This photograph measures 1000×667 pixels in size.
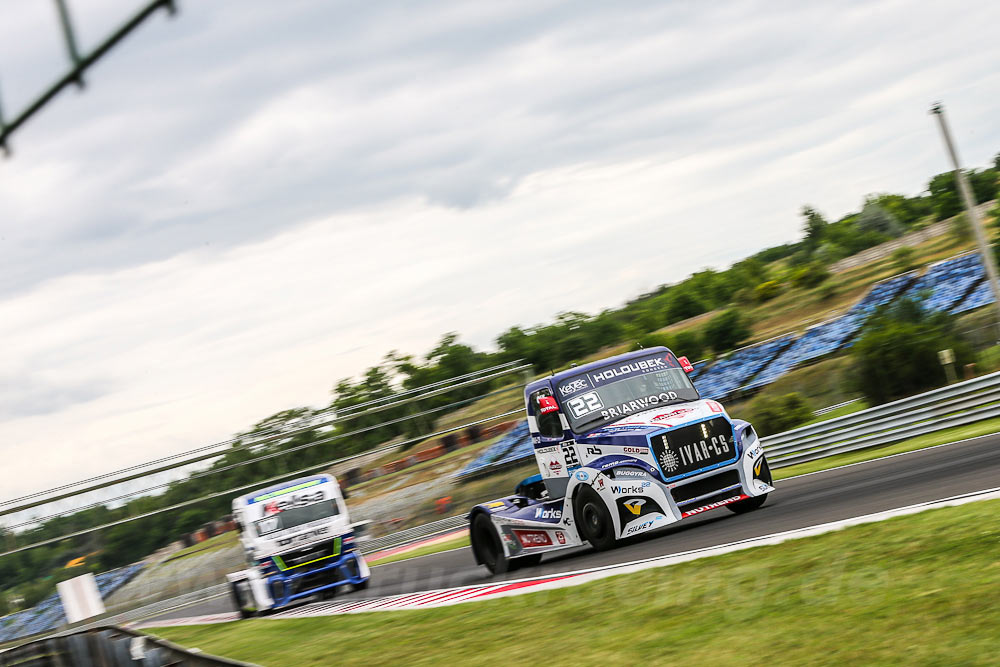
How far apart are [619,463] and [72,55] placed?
696 cm

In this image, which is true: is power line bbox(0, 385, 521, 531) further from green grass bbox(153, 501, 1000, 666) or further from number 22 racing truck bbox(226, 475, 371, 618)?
green grass bbox(153, 501, 1000, 666)

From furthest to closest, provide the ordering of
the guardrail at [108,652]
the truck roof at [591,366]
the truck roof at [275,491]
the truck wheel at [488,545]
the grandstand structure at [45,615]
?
1. the grandstand structure at [45,615]
2. the truck roof at [275,491]
3. the truck wheel at [488,545]
4. the truck roof at [591,366]
5. the guardrail at [108,652]

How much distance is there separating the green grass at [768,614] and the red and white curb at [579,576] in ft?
1.10

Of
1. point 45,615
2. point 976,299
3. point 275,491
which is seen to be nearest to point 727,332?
point 976,299

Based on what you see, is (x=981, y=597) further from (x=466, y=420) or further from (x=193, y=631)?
(x=466, y=420)

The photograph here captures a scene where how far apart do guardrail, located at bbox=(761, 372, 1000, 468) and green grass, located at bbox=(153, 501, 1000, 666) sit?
11.5 meters

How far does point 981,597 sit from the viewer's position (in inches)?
227

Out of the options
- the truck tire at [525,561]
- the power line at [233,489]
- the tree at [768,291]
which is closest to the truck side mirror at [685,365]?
the truck tire at [525,561]

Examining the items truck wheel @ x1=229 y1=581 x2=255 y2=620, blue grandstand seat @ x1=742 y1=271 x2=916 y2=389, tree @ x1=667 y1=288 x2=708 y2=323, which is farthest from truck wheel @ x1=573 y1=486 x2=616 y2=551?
tree @ x1=667 y1=288 x2=708 y2=323

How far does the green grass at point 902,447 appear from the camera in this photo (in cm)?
1748

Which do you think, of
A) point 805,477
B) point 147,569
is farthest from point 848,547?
point 147,569

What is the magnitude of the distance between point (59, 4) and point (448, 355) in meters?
→ 46.2

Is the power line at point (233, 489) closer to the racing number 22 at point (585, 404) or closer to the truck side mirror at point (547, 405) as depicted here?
the truck side mirror at point (547, 405)

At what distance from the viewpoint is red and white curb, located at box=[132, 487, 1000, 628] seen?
9.28 m
